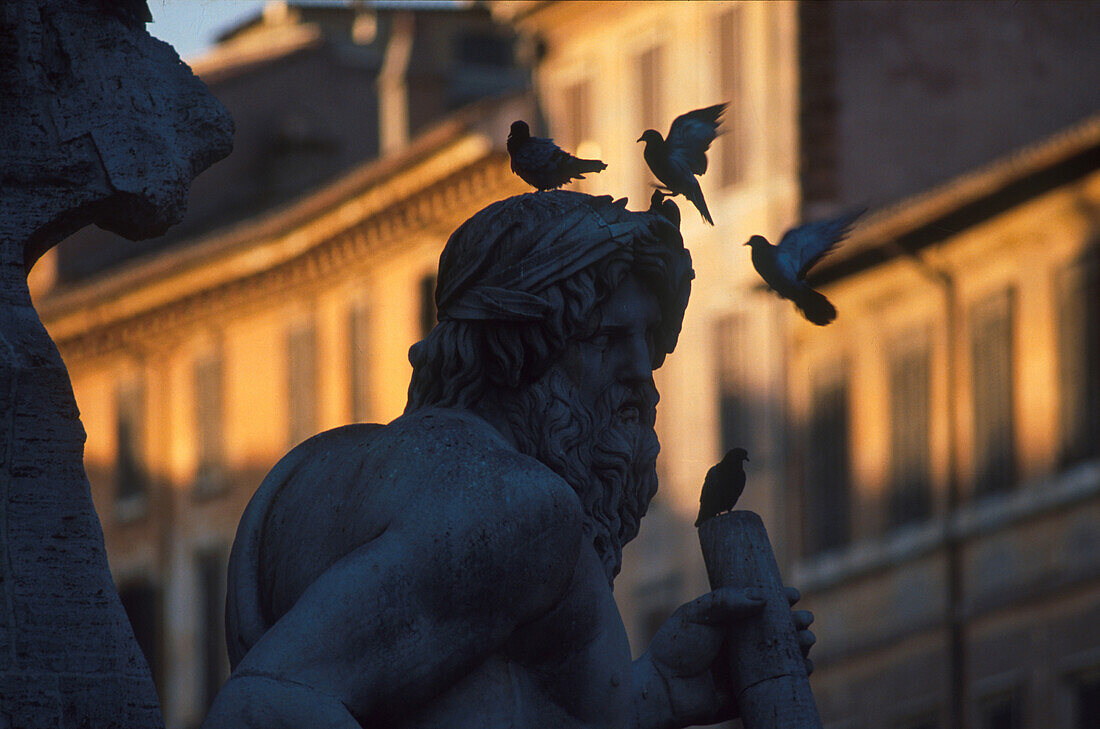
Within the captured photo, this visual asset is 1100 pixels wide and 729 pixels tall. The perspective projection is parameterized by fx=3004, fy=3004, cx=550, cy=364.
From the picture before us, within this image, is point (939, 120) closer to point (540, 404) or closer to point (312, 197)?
point (312, 197)

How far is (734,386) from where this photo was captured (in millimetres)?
28062

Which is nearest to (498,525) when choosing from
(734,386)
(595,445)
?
(595,445)

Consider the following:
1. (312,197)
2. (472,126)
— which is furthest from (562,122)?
(312,197)

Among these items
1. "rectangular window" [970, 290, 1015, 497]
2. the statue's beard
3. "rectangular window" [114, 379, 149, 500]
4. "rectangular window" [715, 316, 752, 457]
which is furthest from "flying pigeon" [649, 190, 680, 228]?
"rectangular window" [114, 379, 149, 500]

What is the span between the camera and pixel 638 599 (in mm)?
28859

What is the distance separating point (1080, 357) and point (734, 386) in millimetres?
4656

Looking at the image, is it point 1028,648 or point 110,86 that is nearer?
point 110,86

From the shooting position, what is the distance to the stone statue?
141 inches

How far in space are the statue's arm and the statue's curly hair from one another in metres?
0.25

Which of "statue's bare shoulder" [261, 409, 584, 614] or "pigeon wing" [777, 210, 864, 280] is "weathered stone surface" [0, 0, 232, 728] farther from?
"pigeon wing" [777, 210, 864, 280]

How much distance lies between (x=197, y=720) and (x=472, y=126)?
7.96m

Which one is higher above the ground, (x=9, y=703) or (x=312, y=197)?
(x=312, y=197)

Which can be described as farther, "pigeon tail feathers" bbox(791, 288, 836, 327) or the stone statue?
"pigeon tail feathers" bbox(791, 288, 836, 327)

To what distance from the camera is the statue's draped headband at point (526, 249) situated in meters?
3.89
